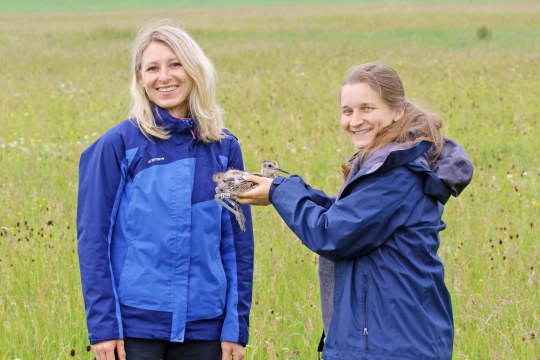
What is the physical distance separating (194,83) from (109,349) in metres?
1.12

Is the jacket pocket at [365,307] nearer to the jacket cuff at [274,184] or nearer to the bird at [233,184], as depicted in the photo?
the jacket cuff at [274,184]

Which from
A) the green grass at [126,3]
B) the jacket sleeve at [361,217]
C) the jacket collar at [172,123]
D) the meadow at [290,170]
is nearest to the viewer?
the jacket sleeve at [361,217]

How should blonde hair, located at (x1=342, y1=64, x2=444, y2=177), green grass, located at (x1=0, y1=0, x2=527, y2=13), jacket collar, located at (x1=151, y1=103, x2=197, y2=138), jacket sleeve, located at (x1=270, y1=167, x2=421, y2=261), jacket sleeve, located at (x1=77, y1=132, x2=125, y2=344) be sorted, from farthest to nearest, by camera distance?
green grass, located at (x1=0, y1=0, x2=527, y2=13), jacket collar, located at (x1=151, y1=103, x2=197, y2=138), jacket sleeve, located at (x1=77, y1=132, x2=125, y2=344), blonde hair, located at (x1=342, y1=64, x2=444, y2=177), jacket sleeve, located at (x1=270, y1=167, x2=421, y2=261)

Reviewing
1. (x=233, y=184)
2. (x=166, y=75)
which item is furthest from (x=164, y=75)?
(x=233, y=184)

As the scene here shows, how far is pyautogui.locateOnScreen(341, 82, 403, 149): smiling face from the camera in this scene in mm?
3186

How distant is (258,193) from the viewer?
125 inches

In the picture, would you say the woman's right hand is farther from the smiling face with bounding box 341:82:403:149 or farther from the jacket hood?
the smiling face with bounding box 341:82:403:149

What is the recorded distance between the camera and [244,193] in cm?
322

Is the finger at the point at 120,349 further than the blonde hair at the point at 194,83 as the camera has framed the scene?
No

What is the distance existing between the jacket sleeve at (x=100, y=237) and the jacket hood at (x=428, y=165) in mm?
907

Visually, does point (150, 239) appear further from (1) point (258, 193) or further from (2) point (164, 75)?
(2) point (164, 75)

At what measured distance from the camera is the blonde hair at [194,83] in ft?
11.3

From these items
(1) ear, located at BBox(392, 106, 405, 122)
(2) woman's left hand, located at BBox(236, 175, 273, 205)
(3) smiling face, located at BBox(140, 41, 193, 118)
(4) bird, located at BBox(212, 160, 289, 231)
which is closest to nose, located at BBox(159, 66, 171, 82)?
(3) smiling face, located at BBox(140, 41, 193, 118)

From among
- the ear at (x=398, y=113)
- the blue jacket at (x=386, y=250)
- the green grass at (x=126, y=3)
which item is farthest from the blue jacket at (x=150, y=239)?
the green grass at (x=126, y=3)
